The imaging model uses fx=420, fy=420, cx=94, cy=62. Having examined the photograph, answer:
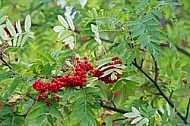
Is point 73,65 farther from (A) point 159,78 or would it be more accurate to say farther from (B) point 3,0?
(B) point 3,0

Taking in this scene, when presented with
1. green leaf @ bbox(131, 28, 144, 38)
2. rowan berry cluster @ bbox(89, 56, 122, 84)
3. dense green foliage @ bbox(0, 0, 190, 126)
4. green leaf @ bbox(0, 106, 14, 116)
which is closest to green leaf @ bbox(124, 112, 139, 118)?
dense green foliage @ bbox(0, 0, 190, 126)

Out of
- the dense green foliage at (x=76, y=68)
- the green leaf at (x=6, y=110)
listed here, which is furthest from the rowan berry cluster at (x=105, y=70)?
the green leaf at (x=6, y=110)

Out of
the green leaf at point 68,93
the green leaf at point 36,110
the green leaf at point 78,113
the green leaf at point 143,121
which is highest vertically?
the green leaf at point 68,93

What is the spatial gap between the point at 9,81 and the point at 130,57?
36cm

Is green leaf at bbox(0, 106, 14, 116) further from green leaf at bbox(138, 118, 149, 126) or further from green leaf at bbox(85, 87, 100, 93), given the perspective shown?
green leaf at bbox(138, 118, 149, 126)

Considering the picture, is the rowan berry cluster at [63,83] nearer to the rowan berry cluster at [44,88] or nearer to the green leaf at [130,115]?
the rowan berry cluster at [44,88]

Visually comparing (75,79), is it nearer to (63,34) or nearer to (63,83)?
(63,83)

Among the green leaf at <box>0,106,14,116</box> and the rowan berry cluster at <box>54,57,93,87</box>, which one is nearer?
the rowan berry cluster at <box>54,57,93,87</box>

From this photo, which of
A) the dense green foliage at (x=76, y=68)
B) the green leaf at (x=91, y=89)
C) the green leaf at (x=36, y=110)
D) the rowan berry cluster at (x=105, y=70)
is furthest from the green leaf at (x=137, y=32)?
the green leaf at (x=36, y=110)

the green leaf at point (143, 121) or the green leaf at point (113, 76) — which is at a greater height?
the green leaf at point (113, 76)

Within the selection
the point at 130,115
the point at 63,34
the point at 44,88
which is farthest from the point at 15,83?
the point at 130,115

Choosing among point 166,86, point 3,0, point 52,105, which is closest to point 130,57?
point 52,105

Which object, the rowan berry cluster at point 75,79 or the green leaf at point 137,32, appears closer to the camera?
the rowan berry cluster at point 75,79

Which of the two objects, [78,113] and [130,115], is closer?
[78,113]
